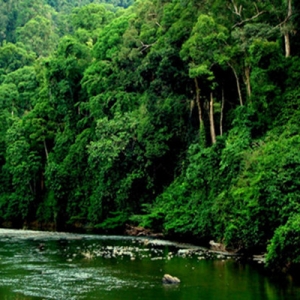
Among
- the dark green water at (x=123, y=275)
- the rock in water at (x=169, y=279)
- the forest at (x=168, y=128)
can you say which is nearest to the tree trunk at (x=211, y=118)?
the forest at (x=168, y=128)

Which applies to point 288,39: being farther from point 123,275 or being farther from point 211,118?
point 123,275

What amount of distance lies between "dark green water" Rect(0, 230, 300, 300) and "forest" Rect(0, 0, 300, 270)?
2458 mm

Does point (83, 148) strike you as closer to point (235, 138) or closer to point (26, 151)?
point (26, 151)

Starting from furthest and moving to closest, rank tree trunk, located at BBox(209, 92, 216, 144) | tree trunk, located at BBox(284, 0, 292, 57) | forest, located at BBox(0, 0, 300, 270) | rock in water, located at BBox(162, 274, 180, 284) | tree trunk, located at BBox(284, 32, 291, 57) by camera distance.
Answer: tree trunk, located at BBox(209, 92, 216, 144), tree trunk, located at BBox(284, 32, 291, 57), tree trunk, located at BBox(284, 0, 292, 57), forest, located at BBox(0, 0, 300, 270), rock in water, located at BBox(162, 274, 180, 284)

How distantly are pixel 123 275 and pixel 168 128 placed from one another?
2195 centimetres

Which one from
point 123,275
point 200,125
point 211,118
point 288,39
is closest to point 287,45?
point 288,39

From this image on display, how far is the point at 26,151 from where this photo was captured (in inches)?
2272

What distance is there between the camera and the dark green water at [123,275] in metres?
20.4

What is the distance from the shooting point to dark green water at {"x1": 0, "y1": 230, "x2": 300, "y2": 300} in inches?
802

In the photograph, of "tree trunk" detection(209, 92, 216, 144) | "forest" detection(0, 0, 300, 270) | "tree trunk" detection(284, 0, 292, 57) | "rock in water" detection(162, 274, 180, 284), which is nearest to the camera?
"rock in water" detection(162, 274, 180, 284)

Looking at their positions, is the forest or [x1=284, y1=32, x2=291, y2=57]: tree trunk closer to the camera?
the forest

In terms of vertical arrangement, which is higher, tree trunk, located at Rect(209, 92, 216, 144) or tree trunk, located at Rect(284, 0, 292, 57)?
tree trunk, located at Rect(284, 0, 292, 57)

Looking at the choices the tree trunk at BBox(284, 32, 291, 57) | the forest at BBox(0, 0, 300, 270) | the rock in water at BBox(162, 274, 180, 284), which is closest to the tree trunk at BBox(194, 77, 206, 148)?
the forest at BBox(0, 0, 300, 270)

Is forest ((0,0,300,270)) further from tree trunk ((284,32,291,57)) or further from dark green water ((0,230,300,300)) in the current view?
dark green water ((0,230,300,300))
